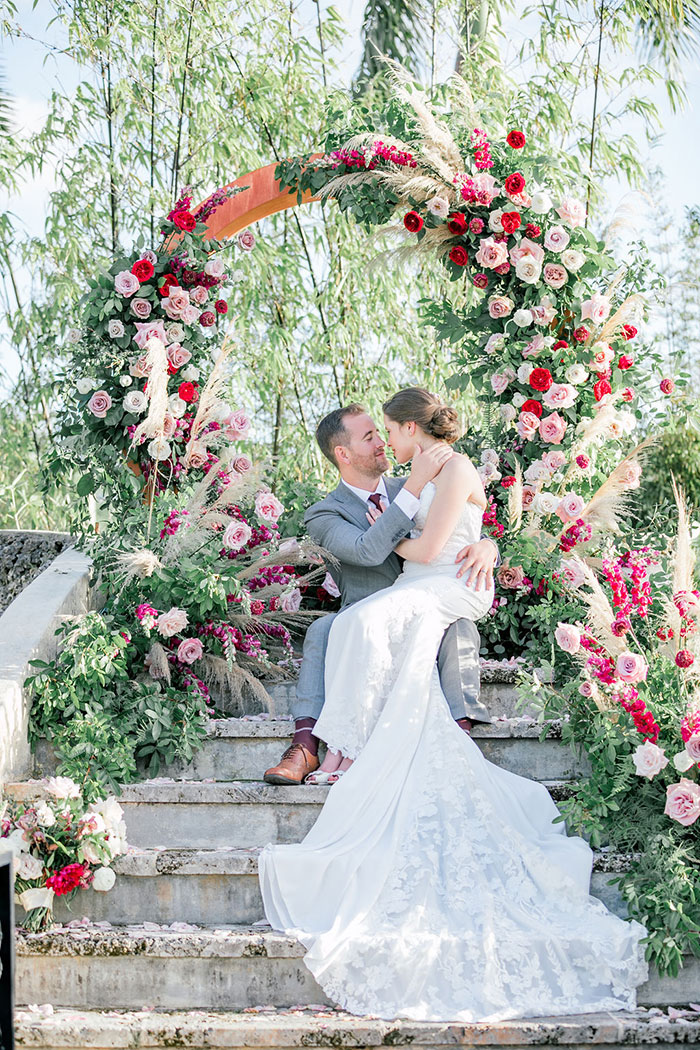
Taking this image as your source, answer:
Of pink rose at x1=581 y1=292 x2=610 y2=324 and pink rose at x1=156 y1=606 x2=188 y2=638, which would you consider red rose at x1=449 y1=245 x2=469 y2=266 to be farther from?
pink rose at x1=156 y1=606 x2=188 y2=638

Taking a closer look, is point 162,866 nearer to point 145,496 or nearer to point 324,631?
point 324,631

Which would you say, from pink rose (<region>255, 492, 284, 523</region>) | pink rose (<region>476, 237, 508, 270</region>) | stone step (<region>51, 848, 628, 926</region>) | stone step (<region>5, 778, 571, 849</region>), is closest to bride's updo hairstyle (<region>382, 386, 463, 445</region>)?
pink rose (<region>255, 492, 284, 523</region>)

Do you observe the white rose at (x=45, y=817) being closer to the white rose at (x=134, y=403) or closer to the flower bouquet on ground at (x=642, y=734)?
the flower bouquet on ground at (x=642, y=734)

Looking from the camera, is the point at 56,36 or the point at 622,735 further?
the point at 56,36

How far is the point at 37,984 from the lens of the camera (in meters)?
2.89

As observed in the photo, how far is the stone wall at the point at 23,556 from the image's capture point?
5.91 m

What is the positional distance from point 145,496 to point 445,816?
6.91ft

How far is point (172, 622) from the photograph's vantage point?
3.78 metres

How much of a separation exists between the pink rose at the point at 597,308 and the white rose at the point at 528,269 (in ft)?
0.77

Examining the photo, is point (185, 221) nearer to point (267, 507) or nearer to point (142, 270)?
point (142, 270)

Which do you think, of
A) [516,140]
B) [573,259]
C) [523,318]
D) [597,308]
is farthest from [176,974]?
[516,140]

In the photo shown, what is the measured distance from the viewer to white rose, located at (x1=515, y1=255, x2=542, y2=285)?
459cm

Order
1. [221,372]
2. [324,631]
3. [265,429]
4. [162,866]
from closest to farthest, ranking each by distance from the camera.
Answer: [162,866] → [324,631] → [221,372] → [265,429]

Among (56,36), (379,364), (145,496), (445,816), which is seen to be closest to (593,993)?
(445,816)
